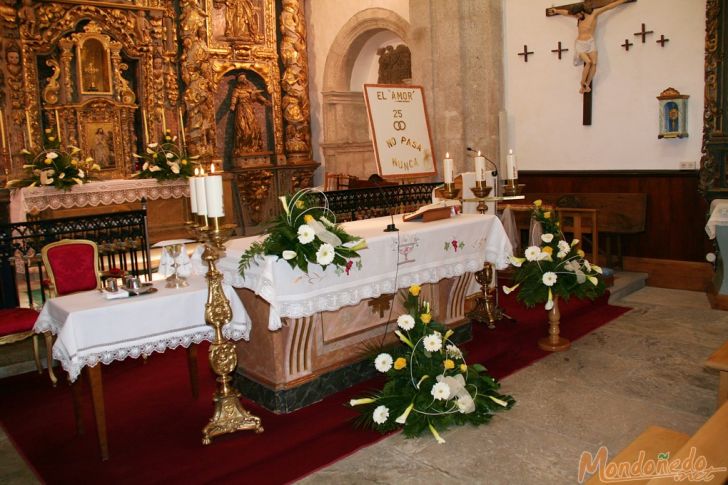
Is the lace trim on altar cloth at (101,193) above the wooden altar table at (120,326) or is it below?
above

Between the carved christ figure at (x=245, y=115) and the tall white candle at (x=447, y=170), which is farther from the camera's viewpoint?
the carved christ figure at (x=245, y=115)

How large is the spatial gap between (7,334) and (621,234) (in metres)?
6.91

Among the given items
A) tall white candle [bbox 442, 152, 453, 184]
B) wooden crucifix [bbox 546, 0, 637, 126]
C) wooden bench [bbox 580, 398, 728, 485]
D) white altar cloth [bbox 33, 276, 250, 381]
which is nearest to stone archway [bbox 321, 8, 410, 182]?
wooden crucifix [bbox 546, 0, 637, 126]

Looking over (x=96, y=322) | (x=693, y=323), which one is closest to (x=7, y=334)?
(x=96, y=322)

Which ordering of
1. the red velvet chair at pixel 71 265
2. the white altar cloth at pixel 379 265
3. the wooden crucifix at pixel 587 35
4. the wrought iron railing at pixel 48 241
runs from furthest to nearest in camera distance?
1. the wooden crucifix at pixel 587 35
2. the wrought iron railing at pixel 48 241
3. the red velvet chair at pixel 71 265
4. the white altar cloth at pixel 379 265

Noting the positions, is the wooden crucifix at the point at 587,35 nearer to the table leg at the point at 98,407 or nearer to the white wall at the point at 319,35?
the white wall at the point at 319,35

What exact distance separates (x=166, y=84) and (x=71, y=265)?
265 inches

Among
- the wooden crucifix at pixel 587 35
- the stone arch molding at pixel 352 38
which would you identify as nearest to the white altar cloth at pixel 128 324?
the wooden crucifix at pixel 587 35

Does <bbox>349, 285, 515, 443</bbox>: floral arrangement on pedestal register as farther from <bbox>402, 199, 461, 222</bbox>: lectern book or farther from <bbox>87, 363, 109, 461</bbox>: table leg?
<bbox>87, 363, 109, 461</bbox>: table leg

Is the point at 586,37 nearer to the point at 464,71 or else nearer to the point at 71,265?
the point at 464,71

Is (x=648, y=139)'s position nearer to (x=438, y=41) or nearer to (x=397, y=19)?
(x=438, y=41)

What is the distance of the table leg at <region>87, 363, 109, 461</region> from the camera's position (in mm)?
3801

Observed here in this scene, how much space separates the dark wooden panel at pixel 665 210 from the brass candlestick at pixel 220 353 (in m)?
6.02

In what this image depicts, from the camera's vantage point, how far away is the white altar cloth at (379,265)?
163 inches
